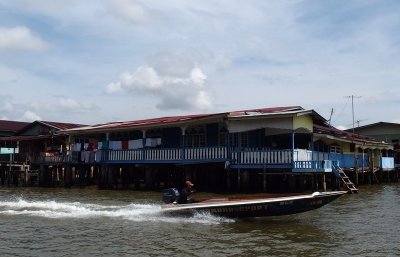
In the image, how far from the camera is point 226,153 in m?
24.2

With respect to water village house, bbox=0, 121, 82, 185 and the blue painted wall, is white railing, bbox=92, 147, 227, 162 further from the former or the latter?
water village house, bbox=0, 121, 82, 185

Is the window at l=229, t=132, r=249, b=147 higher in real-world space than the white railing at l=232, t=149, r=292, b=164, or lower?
higher

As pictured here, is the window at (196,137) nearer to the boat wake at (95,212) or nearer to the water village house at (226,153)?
the water village house at (226,153)

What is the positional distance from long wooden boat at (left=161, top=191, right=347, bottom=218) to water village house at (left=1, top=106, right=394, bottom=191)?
806 cm

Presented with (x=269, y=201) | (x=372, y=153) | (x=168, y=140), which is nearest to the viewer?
(x=269, y=201)

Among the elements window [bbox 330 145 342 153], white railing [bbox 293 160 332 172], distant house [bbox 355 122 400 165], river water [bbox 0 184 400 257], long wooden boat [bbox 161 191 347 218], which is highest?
distant house [bbox 355 122 400 165]

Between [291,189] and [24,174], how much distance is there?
20.6m

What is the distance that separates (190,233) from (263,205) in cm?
253

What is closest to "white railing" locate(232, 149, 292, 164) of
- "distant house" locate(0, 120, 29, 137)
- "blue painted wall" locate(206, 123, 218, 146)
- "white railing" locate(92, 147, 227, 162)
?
"white railing" locate(92, 147, 227, 162)

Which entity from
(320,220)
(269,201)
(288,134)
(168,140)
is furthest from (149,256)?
(168,140)

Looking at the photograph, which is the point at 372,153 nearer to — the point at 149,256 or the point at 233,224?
the point at 233,224

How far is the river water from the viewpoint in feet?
35.4

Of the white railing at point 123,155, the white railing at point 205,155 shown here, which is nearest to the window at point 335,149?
the white railing at point 205,155

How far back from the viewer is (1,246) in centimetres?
1138
